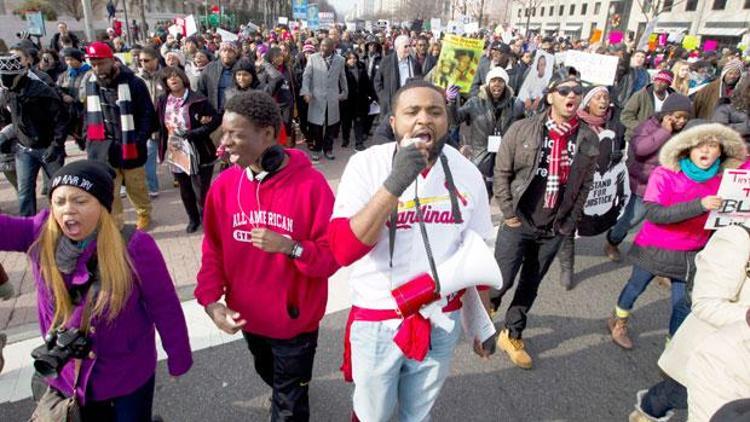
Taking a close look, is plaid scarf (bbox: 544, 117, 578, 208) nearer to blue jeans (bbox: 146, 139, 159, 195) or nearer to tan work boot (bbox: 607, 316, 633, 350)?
tan work boot (bbox: 607, 316, 633, 350)

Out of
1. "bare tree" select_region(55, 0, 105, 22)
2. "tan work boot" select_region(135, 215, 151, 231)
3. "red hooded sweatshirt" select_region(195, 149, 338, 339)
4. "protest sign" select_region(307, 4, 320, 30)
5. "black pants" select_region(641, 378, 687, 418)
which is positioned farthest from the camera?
"bare tree" select_region(55, 0, 105, 22)

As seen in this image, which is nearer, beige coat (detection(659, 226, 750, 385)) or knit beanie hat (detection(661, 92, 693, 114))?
beige coat (detection(659, 226, 750, 385))

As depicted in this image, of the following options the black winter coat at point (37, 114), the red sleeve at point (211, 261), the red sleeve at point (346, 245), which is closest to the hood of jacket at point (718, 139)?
the red sleeve at point (346, 245)

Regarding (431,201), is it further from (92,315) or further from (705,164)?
(705,164)

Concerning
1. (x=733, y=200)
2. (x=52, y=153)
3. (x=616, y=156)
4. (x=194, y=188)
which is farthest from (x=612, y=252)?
(x=52, y=153)

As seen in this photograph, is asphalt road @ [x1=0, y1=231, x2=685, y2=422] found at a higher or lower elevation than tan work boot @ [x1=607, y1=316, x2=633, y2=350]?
lower

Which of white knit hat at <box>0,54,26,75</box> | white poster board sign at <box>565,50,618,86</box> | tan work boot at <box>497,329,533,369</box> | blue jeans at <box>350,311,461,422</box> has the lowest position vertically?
tan work boot at <box>497,329,533,369</box>

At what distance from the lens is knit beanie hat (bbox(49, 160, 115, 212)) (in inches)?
69.5

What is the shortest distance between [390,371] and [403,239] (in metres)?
0.58

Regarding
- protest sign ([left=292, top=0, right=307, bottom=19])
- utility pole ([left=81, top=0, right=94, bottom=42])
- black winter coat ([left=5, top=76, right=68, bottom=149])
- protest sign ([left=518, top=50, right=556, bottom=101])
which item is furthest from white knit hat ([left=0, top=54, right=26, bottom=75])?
protest sign ([left=292, top=0, right=307, bottom=19])

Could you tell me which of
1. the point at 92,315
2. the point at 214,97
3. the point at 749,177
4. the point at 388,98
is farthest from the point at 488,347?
the point at 388,98

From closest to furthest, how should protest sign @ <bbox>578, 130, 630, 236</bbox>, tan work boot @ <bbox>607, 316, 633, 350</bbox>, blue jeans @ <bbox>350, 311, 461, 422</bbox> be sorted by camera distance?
blue jeans @ <bbox>350, 311, 461, 422</bbox>, tan work boot @ <bbox>607, 316, 633, 350</bbox>, protest sign @ <bbox>578, 130, 630, 236</bbox>

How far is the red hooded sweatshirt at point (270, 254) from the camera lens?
2.10 metres

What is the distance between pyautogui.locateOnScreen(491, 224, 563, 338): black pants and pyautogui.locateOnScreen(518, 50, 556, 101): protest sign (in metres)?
4.70
